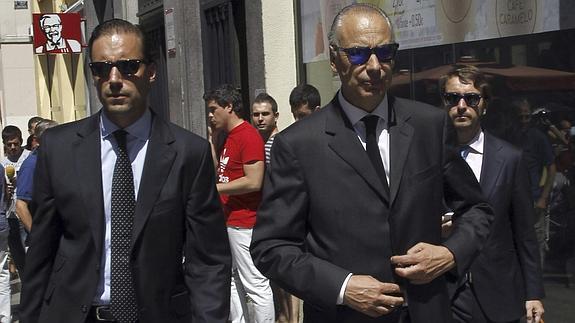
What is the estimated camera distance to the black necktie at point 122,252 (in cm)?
373

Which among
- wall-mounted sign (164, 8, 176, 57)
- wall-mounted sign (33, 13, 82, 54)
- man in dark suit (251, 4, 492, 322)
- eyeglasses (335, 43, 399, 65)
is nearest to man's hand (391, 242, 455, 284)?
man in dark suit (251, 4, 492, 322)

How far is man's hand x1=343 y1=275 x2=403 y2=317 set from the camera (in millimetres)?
3209

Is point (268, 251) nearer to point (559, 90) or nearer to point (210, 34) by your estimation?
point (559, 90)

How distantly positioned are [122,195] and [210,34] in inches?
367

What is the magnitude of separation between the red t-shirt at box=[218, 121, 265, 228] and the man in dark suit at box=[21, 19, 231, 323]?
369cm

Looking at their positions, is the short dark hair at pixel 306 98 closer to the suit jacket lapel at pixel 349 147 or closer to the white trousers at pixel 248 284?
the white trousers at pixel 248 284

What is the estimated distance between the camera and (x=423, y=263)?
10.7ft

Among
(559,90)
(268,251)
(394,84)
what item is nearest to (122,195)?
(268,251)

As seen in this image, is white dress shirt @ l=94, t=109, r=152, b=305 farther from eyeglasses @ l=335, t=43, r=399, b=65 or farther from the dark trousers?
the dark trousers

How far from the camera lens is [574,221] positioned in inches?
255

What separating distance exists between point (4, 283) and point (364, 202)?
22.3 ft

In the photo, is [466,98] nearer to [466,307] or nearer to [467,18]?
[466,307]

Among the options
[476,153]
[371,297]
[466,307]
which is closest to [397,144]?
[371,297]

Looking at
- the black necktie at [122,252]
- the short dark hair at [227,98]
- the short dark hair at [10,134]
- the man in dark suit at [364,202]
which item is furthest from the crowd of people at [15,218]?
the man in dark suit at [364,202]
